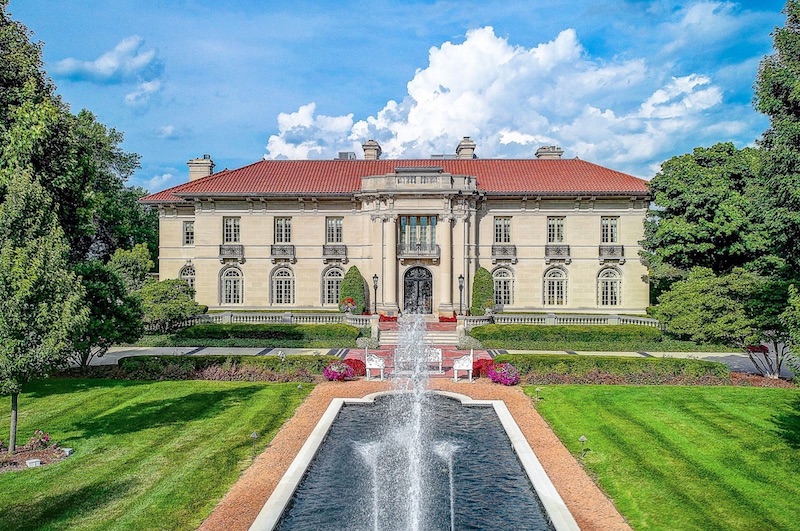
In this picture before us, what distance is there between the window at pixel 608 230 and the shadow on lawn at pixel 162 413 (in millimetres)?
29134

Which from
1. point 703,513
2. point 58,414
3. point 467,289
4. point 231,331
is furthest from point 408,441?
point 467,289

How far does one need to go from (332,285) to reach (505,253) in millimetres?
13025

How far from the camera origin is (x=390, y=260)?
36938mm

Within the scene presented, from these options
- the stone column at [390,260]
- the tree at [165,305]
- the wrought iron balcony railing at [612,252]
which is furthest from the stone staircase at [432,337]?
the wrought iron balcony railing at [612,252]

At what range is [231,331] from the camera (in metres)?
29.3

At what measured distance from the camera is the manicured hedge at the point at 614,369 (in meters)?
20.2

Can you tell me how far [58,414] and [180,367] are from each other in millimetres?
5530

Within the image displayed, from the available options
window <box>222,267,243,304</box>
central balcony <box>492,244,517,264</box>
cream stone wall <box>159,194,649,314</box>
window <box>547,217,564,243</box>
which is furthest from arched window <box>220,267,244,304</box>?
window <box>547,217,564,243</box>

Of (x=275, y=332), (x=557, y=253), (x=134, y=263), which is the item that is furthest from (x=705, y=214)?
(x=134, y=263)

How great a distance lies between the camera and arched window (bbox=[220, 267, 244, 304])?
3894 centimetres

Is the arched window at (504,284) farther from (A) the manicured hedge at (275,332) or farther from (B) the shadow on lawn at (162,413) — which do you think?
(B) the shadow on lawn at (162,413)

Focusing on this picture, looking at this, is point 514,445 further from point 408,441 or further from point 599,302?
point 599,302

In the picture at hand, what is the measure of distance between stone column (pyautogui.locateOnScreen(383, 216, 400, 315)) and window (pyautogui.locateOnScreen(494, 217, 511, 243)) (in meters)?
7.72

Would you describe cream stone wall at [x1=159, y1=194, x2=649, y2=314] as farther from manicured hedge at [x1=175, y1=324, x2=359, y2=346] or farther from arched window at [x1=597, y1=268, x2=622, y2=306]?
manicured hedge at [x1=175, y1=324, x2=359, y2=346]
